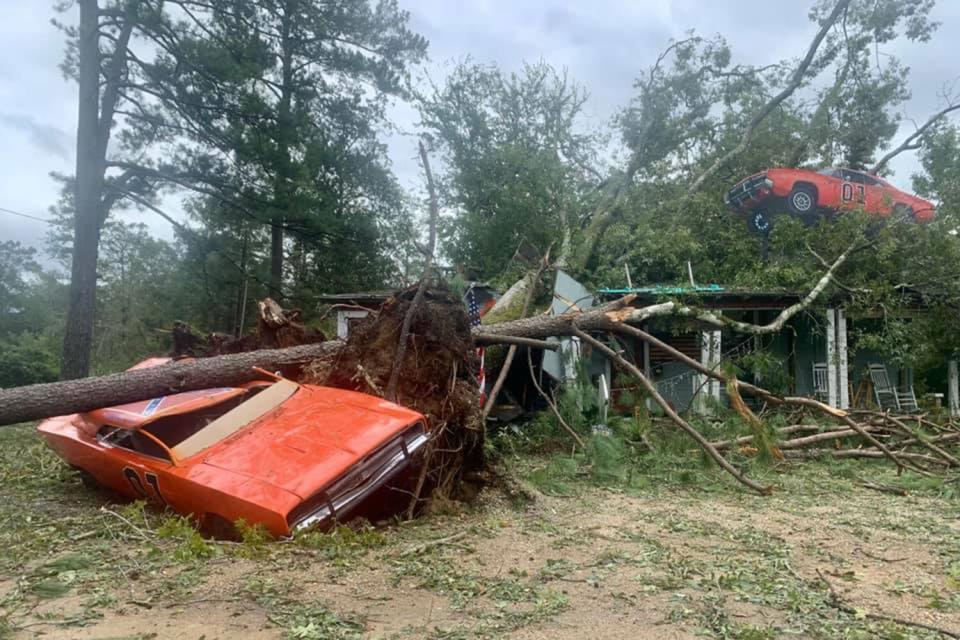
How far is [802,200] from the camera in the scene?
13266 mm

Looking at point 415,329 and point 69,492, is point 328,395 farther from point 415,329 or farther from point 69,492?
point 69,492

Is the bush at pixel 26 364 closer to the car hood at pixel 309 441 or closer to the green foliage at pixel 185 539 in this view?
the car hood at pixel 309 441

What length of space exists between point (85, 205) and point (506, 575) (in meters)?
12.5

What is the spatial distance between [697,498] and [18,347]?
21675 mm

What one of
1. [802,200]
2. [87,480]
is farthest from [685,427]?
[802,200]

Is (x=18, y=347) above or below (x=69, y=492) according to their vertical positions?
above

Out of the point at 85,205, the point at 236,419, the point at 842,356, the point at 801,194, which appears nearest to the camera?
the point at 236,419

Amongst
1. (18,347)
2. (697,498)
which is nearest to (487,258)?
(697,498)

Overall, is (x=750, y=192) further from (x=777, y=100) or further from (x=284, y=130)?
(x=284, y=130)

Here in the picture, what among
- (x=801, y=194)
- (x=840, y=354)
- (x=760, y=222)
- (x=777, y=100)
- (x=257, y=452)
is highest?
(x=777, y=100)

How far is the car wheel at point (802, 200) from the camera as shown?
43.3 feet

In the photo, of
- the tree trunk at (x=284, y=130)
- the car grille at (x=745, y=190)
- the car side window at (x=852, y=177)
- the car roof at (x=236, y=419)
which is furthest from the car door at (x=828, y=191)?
the car roof at (x=236, y=419)

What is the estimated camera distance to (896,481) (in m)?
6.55

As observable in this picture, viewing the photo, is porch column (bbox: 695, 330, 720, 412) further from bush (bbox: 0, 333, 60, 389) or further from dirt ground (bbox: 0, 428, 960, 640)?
bush (bbox: 0, 333, 60, 389)
